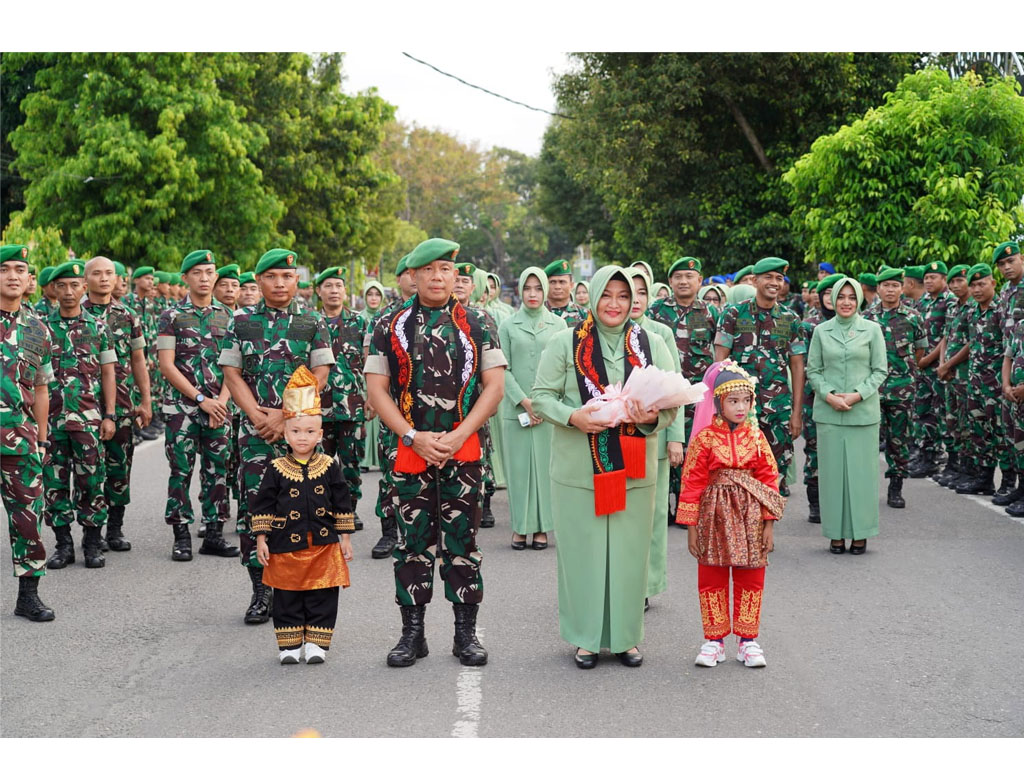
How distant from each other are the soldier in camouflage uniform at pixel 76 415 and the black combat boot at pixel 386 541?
2152 millimetres

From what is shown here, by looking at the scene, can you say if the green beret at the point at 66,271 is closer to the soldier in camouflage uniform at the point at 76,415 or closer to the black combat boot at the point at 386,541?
the soldier in camouflage uniform at the point at 76,415

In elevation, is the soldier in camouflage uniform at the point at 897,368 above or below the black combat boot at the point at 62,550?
above


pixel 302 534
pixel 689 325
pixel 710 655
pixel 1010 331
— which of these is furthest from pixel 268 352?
pixel 1010 331

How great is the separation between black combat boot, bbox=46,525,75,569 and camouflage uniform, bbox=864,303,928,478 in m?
7.36

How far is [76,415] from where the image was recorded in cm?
899

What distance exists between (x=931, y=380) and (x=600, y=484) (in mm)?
8816

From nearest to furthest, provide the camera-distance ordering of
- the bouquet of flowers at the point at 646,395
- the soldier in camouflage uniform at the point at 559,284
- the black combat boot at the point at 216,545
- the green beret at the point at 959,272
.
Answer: the bouquet of flowers at the point at 646,395 < the black combat boot at the point at 216,545 < the soldier in camouflage uniform at the point at 559,284 < the green beret at the point at 959,272

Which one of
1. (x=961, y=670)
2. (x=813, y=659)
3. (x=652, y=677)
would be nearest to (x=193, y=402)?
(x=652, y=677)

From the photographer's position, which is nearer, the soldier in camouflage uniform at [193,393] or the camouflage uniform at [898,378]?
the soldier in camouflage uniform at [193,393]

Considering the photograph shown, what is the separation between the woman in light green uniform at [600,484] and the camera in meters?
6.37

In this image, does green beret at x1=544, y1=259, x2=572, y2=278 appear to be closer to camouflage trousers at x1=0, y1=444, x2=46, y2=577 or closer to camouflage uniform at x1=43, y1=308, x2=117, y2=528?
camouflage uniform at x1=43, y1=308, x2=117, y2=528

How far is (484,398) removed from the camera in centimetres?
635

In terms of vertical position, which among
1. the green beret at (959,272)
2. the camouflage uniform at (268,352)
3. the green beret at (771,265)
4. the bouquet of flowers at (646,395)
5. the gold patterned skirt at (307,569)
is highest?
the green beret at (959,272)

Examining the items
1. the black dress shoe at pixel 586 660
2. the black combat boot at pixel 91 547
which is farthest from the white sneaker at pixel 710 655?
the black combat boot at pixel 91 547
